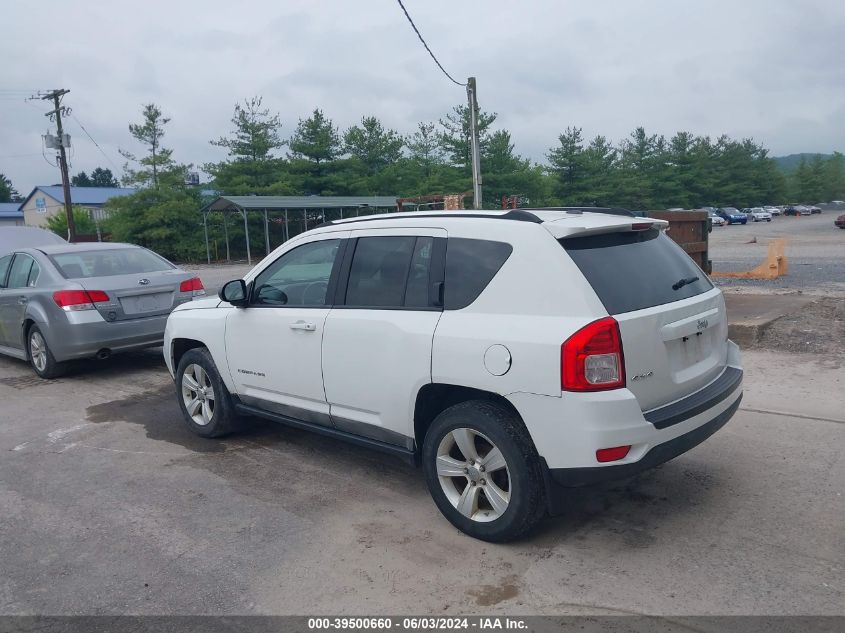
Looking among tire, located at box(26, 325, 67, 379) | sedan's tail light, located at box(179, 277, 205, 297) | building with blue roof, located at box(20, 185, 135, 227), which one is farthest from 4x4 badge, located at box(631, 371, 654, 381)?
building with blue roof, located at box(20, 185, 135, 227)

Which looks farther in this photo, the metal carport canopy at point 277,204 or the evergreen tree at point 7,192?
the evergreen tree at point 7,192

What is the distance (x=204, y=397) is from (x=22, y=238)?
10387 mm

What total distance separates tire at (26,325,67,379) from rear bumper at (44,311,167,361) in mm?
190

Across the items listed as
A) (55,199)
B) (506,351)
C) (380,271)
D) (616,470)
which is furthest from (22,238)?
(55,199)

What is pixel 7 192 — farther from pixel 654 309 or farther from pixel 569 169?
pixel 654 309

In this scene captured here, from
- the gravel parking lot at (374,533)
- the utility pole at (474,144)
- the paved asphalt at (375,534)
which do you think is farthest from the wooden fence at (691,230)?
the utility pole at (474,144)

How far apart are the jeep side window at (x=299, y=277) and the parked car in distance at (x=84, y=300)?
368 centimetres

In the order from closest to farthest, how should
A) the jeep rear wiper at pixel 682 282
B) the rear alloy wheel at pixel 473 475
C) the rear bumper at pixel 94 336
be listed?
the rear alloy wheel at pixel 473 475 < the jeep rear wiper at pixel 682 282 < the rear bumper at pixel 94 336

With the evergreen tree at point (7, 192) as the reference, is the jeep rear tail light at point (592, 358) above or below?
below

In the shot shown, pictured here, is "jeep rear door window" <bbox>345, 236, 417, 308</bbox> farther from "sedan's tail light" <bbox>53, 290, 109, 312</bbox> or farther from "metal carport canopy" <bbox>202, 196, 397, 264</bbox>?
"metal carport canopy" <bbox>202, 196, 397, 264</bbox>

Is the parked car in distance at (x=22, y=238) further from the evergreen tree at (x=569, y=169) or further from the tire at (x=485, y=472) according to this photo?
the evergreen tree at (x=569, y=169)

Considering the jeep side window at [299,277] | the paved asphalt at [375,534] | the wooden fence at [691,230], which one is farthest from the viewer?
the wooden fence at [691,230]

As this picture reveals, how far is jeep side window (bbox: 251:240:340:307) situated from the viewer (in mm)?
4840

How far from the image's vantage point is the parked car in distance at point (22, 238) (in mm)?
13461
